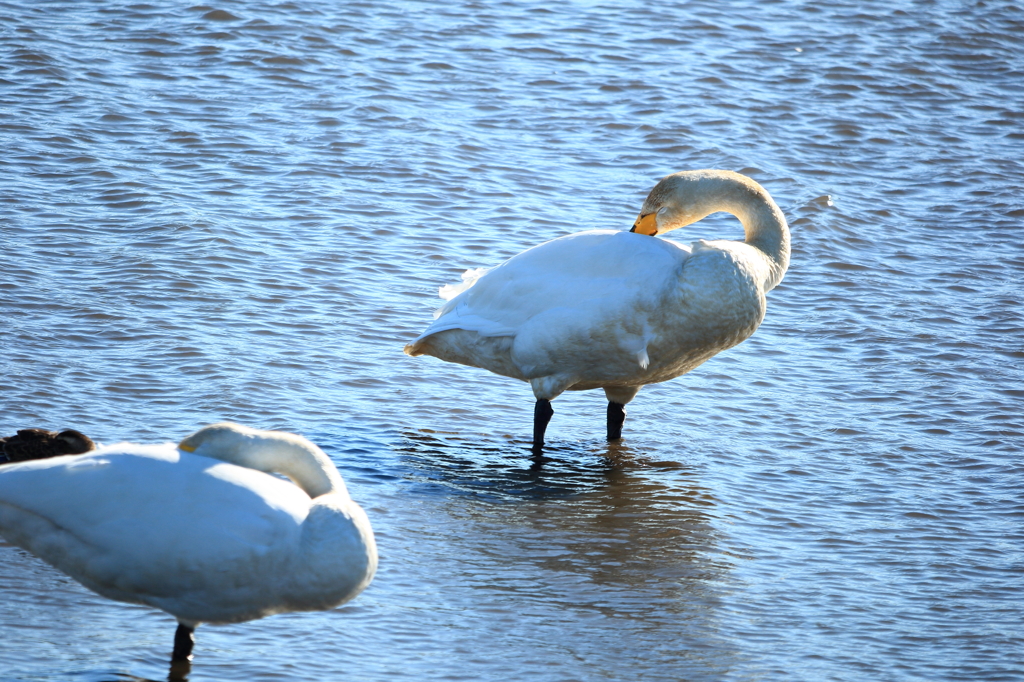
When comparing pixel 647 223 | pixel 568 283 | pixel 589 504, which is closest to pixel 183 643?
pixel 589 504

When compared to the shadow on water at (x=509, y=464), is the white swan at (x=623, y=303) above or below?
above

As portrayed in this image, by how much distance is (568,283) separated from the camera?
6.16m

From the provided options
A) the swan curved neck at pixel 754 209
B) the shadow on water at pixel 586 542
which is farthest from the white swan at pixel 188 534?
the swan curved neck at pixel 754 209

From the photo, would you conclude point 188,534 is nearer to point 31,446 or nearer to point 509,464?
point 31,446

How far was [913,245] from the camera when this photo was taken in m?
9.62

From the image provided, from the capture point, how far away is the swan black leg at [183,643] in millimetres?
3982

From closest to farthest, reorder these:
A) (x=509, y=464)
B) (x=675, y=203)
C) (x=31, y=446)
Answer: (x=31, y=446)
(x=509, y=464)
(x=675, y=203)

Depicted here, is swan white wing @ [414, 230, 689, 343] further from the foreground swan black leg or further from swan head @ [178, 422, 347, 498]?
swan head @ [178, 422, 347, 498]

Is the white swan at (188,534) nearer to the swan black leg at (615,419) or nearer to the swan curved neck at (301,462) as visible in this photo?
the swan curved neck at (301,462)

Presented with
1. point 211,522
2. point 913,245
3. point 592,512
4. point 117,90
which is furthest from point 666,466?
point 117,90

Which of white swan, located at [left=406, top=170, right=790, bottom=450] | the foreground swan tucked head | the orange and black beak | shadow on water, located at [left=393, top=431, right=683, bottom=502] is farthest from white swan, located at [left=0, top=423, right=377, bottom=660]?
the orange and black beak

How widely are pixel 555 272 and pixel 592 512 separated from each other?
127 centimetres

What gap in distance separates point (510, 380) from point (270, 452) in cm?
347

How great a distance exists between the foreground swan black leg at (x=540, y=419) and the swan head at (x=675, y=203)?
3.34 feet
